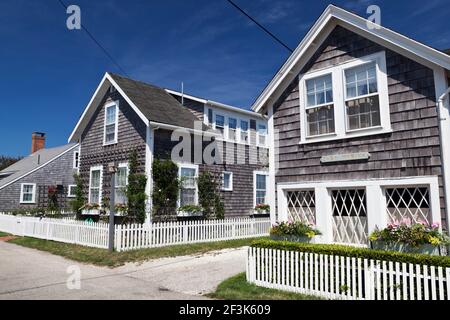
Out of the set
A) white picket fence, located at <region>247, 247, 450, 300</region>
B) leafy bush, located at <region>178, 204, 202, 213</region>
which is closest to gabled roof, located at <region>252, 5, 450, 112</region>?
white picket fence, located at <region>247, 247, 450, 300</region>

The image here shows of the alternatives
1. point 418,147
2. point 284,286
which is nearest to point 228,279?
point 284,286

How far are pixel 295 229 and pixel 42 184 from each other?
26.3 metres

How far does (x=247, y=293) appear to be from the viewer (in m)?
7.59

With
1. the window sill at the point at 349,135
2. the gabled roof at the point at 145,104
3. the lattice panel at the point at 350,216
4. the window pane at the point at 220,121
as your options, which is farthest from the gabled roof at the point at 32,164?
the lattice panel at the point at 350,216

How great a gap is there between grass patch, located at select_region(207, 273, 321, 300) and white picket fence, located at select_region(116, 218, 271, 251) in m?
6.07

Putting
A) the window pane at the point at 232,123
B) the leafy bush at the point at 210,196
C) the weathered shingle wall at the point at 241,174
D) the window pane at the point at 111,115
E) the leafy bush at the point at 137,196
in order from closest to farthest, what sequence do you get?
the leafy bush at the point at 137,196 → the leafy bush at the point at 210,196 → the window pane at the point at 111,115 → the weathered shingle wall at the point at 241,174 → the window pane at the point at 232,123

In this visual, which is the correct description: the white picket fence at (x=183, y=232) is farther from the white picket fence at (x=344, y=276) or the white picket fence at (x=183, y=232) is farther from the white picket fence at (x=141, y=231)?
the white picket fence at (x=344, y=276)

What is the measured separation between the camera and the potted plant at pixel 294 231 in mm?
9164

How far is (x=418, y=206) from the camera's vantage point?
306 inches

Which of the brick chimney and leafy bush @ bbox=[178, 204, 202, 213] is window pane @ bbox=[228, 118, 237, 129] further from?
the brick chimney

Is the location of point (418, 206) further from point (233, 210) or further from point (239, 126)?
point (239, 126)

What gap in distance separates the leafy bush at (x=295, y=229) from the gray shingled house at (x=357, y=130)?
0.85 feet

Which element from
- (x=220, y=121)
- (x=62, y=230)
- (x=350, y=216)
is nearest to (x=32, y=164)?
(x=62, y=230)

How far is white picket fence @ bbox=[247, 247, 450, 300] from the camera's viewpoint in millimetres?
6074
